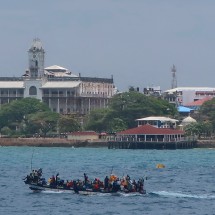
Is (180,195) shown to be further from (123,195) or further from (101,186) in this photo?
(101,186)

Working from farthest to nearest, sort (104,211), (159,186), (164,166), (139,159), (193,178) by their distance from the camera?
(139,159) < (164,166) < (193,178) < (159,186) < (104,211)

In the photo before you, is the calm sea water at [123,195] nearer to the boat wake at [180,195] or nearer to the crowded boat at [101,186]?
the boat wake at [180,195]

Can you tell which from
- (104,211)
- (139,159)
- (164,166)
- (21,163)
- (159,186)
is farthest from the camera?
(139,159)

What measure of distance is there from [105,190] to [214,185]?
1673 cm

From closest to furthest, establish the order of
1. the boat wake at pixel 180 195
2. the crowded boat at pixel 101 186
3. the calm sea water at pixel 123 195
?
the calm sea water at pixel 123 195 < the boat wake at pixel 180 195 < the crowded boat at pixel 101 186

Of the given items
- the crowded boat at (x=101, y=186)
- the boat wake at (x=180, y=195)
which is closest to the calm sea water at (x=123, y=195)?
the boat wake at (x=180, y=195)

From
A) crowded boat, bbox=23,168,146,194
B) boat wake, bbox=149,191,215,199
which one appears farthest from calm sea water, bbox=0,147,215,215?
crowded boat, bbox=23,168,146,194

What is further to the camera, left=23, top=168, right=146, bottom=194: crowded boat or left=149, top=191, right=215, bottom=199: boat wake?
left=23, top=168, right=146, bottom=194: crowded boat

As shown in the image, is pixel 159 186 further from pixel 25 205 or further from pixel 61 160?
pixel 61 160

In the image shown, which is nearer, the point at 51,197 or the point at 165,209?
the point at 165,209

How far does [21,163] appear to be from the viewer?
156500 millimetres

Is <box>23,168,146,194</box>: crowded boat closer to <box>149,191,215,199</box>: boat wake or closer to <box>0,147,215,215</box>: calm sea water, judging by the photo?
<box>0,147,215,215</box>: calm sea water

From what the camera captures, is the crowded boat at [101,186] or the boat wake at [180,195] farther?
the crowded boat at [101,186]

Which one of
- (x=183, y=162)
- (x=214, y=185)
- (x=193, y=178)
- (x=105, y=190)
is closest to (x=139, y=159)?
(x=183, y=162)
